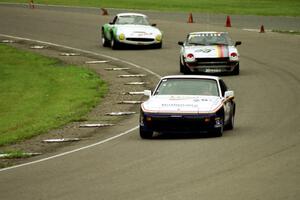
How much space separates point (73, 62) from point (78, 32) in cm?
1138

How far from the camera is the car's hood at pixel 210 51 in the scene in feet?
109

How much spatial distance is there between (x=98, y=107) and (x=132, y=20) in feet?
53.1

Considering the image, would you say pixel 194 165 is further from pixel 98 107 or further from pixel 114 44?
pixel 114 44

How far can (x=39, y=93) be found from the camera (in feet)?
101

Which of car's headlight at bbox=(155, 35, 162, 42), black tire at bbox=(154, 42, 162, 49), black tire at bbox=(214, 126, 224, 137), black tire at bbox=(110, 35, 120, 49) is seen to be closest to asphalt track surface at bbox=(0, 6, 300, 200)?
black tire at bbox=(214, 126, 224, 137)

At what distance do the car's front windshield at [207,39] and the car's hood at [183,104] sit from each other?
1351 cm

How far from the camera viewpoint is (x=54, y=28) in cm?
5175

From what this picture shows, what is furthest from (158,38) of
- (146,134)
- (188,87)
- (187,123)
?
(187,123)

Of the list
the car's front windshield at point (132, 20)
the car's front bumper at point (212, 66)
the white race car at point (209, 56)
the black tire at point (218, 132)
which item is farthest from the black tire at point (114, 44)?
the black tire at point (218, 132)

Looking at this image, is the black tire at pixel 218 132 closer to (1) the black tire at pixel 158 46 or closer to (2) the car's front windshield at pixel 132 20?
(1) the black tire at pixel 158 46

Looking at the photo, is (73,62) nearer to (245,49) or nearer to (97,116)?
(245,49)

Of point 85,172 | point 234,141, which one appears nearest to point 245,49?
point 234,141

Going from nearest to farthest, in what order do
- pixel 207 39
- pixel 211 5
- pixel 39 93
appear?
1. pixel 39 93
2. pixel 207 39
3. pixel 211 5

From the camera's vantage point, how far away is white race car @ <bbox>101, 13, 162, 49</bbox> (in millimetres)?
41531
